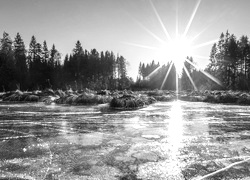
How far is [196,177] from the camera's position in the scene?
77.7 inches

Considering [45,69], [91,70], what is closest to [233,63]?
[91,70]

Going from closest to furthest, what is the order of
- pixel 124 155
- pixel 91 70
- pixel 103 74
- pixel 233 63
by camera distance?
pixel 124 155
pixel 233 63
pixel 91 70
pixel 103 74

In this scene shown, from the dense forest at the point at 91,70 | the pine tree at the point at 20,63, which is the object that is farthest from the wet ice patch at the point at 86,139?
the pine tree at the point at 20,63

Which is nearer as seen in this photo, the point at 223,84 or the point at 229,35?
the point at 223,84

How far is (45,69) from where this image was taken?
4497 cm

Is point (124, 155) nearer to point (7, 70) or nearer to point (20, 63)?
point (7, 70)

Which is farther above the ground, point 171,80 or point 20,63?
point 20,63

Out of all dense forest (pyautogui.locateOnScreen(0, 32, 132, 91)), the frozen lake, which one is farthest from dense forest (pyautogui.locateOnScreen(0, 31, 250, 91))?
the frozen lake

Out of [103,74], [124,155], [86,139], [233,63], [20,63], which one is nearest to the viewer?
[124,155]

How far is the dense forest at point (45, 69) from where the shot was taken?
129 feet

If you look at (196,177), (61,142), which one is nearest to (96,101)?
(61,142)

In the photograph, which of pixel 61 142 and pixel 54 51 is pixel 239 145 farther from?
pixel 54 51

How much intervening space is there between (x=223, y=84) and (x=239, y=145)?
37.2 m

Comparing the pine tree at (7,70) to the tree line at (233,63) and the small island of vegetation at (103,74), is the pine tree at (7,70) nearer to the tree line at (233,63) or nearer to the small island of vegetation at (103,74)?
the small island of vegetation at (103,74)
